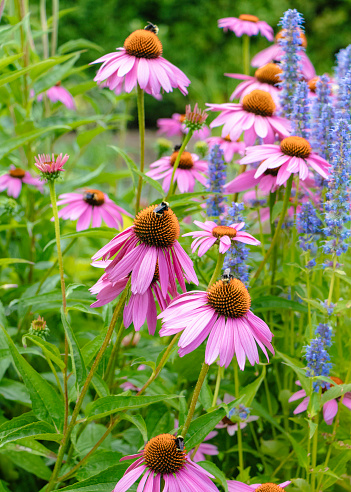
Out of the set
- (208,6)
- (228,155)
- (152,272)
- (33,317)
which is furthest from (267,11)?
(152,272)

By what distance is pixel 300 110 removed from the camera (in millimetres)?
1329

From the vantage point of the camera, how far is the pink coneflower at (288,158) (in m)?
1.22

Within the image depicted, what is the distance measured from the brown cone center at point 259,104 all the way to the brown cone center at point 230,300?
2.09 feet

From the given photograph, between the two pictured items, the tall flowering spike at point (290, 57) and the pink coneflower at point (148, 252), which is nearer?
the pink coneflower at point (148, 252)

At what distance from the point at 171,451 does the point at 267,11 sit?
7.03 metres

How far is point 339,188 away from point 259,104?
398 mm

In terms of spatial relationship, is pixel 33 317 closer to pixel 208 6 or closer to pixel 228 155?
pixel 228 155

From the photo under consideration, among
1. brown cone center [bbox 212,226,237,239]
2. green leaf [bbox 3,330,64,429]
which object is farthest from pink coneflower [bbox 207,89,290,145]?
green leaf [bbox 3,330,64,429]

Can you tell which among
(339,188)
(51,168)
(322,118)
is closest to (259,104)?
(322,118)

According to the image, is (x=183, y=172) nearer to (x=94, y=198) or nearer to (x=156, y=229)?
(x=94, y=198)

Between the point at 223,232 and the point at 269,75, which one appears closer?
the point at 223,232

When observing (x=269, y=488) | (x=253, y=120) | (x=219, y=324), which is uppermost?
(x=253, y=120)

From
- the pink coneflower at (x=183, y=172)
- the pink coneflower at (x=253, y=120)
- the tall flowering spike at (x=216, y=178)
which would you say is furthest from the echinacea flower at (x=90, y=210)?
the pink coneflower at (x=253, y=120)

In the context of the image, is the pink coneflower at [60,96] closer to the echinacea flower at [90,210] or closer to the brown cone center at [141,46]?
the echinacea flower at [90,210]
